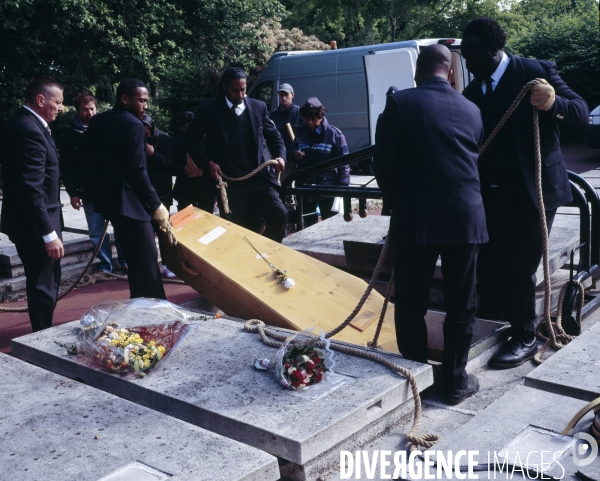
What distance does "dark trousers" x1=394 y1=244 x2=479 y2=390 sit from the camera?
327 cm

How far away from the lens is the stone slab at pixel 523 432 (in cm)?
229

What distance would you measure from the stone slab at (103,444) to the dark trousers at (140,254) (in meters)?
1.63

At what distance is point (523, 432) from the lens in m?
2.52

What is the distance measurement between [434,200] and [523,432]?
3.69ft

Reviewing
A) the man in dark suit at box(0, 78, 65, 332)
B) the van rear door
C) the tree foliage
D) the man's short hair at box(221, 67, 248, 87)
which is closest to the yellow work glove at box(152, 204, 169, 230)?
the man in dark suit at box(0, 78, 65, 332)

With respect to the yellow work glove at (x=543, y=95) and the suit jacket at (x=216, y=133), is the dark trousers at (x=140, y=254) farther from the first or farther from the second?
the yellow work glove at (x=543, y=95)

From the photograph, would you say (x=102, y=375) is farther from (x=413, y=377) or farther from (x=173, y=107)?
(x=173, y=107)

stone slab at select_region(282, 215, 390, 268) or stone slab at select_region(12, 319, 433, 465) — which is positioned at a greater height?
stone slab at select_region(12, 319, 433, 465)

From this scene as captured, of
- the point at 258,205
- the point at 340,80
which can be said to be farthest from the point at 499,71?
the point at 340,80

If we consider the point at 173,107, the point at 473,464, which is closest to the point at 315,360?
the point at 473,464

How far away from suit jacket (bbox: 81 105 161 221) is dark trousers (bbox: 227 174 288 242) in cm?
126

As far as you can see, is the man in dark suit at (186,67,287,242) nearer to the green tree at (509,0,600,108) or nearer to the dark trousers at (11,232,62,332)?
the dark trousers at (11,232,62,332)

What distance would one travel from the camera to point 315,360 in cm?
300

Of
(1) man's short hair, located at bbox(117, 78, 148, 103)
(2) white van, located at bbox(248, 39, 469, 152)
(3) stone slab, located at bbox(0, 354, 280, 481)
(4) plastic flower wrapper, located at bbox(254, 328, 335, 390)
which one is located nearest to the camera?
(3) stone slab, located at bbox(0, 354, 280, 481)
